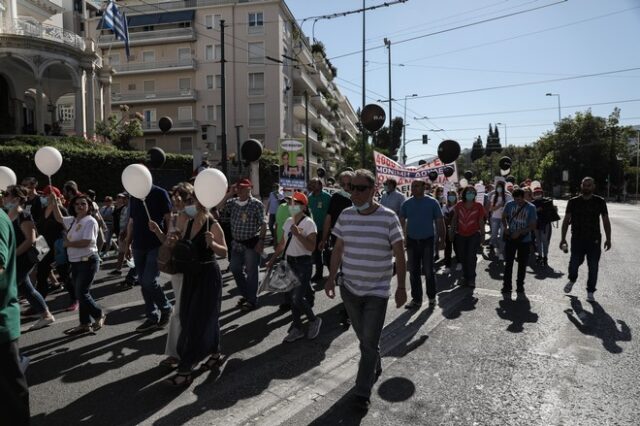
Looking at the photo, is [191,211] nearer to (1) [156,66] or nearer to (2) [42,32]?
(2) [42,32]

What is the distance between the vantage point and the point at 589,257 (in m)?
6.98

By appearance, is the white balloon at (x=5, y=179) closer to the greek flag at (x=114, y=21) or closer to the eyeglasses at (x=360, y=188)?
the eyeglasses at (x=360, y=188)

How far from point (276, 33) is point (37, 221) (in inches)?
1487

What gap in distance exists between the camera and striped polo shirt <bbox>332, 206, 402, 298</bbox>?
143 inches

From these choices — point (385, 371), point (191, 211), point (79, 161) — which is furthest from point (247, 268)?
point (79, 161)

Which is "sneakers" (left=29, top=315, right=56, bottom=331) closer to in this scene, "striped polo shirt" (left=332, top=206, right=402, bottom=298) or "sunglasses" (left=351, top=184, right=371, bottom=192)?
"striped polo shirt" (left=332, top=206, right=402, bottom=298)

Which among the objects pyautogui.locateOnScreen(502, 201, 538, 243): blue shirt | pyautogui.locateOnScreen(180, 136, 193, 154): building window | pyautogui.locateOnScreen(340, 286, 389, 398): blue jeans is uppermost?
pyautogui.locateOnScreen(180, 136, 193, 154): building window

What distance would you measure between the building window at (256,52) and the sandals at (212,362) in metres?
40.7

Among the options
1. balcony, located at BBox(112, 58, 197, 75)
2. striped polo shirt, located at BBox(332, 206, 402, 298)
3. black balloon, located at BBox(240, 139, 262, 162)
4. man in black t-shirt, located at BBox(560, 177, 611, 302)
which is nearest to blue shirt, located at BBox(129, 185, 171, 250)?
striped polo shirt, located at BBox(332, 206, 402, 298)

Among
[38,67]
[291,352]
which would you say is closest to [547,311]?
[291,352]

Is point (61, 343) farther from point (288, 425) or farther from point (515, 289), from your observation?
point (515, 289)

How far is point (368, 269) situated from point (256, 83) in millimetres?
41542

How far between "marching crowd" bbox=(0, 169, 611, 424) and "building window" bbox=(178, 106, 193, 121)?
38.0 m

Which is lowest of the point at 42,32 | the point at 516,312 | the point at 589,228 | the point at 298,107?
the point at 516,312
